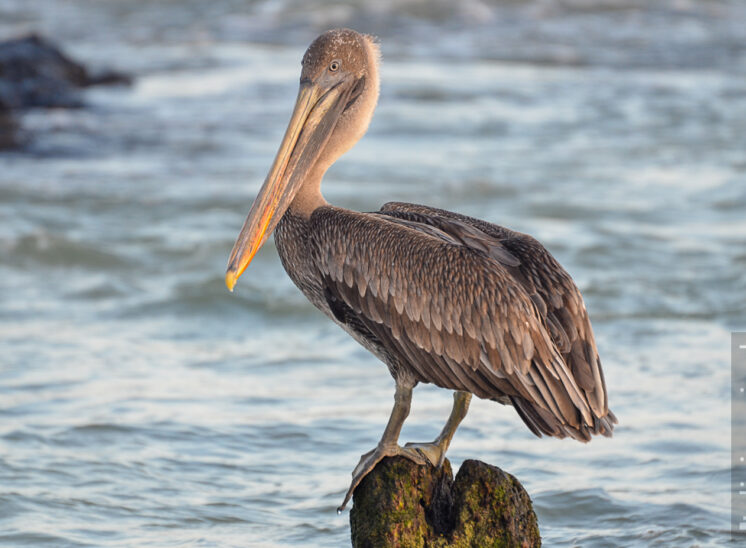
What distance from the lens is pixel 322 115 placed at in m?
5.12

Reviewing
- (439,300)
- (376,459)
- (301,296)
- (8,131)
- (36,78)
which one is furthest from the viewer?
(36,78)

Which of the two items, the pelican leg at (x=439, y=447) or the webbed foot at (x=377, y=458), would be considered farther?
the pelican leg at (x=439, y=447)

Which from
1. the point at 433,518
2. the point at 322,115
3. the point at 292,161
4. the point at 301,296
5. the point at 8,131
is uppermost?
the point at 8,131

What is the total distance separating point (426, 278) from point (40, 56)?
50.5 feet

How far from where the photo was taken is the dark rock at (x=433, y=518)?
14.4 ft

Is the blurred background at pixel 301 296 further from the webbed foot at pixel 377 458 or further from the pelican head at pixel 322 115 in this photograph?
the pelican head at pixel 322 115

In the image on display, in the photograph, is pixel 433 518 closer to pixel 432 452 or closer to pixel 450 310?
pixel 432 452

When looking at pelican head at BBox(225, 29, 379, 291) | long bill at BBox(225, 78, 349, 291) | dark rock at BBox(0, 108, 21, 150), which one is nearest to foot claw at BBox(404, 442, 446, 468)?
long bill at BBox(225, 78, 349, 291)

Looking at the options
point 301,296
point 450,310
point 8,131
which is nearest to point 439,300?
point 450,310

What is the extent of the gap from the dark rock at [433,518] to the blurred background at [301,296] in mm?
1269

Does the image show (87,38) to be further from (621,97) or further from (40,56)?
(621,97)

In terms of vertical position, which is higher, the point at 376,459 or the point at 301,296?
the point at 301,296

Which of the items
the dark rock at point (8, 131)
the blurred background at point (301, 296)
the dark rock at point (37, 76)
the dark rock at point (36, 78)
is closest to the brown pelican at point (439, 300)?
the blurred background at point (301, 296)

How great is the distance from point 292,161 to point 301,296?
497 cm
